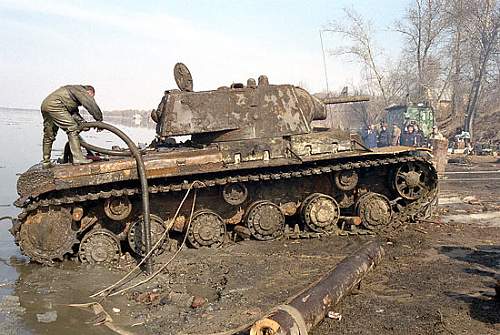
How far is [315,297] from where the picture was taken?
229 inches

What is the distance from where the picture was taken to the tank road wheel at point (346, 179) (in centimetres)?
1000

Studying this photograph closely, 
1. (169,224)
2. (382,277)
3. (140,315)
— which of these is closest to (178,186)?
(169,224)

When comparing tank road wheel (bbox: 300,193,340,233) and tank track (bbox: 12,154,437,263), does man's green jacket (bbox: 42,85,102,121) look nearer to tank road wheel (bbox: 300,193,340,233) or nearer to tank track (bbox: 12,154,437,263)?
tank track (bbox: 12,154,437,263)

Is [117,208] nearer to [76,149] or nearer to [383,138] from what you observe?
[76,149]

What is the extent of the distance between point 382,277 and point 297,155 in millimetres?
2948

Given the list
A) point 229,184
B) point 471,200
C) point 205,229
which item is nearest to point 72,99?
point 229,184

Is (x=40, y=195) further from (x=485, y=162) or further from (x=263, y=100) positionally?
(x=485, y=162)

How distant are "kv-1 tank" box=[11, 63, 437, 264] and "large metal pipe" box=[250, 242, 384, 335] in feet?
7.76

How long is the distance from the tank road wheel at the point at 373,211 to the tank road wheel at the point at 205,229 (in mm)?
2894

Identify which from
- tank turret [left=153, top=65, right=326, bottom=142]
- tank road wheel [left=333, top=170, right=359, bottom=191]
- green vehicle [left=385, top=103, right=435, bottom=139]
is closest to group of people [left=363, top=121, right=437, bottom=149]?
green vehicle [left=385, top=103, right=435, bottom=139]

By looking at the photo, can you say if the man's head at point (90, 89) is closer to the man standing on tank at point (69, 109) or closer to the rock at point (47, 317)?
the man standing on tank at point (69, 109)

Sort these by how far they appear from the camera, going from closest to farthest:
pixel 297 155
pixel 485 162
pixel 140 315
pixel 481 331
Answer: pixel 481 331
pixel 140 315
pixel 297 155
pixel 485 162

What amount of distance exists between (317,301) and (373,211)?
481 centimetres

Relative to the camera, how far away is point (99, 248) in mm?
8766
